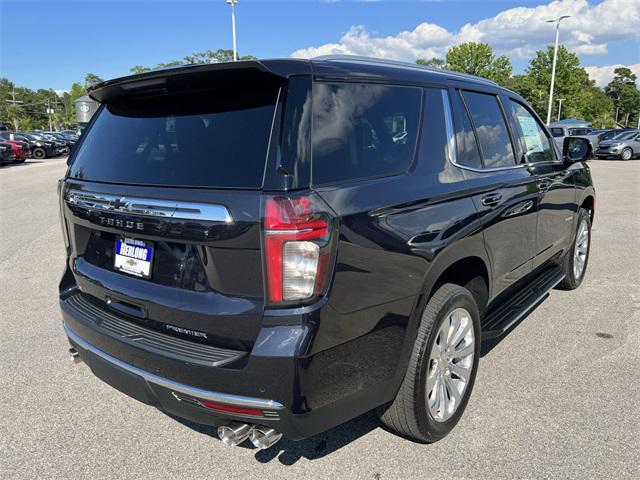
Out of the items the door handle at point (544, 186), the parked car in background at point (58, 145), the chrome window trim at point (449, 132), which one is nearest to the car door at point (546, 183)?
the door handle at point (544, 186)

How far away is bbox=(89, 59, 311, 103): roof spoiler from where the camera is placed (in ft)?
6.56

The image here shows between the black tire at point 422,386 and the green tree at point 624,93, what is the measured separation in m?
135

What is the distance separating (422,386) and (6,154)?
28.6 metres

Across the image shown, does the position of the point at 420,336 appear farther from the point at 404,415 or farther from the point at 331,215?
the point at 331,215

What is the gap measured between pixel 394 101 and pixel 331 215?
89 cm

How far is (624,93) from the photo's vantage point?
11475 cm

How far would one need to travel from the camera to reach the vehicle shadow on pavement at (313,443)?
2.62 meters

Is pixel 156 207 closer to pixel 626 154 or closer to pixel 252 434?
pixel 252 434

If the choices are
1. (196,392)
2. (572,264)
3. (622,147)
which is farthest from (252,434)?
(622,147)

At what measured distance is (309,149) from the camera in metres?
1.99

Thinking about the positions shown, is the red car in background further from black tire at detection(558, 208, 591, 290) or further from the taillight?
the taillight

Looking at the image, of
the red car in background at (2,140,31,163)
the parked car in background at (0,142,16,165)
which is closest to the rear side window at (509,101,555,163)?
the parked car in background at (0,142,16,165)

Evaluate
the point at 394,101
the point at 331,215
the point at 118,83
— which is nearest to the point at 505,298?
the point at 394,101

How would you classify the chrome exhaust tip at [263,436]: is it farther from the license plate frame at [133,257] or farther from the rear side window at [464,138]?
the rear side window at [464,138]
